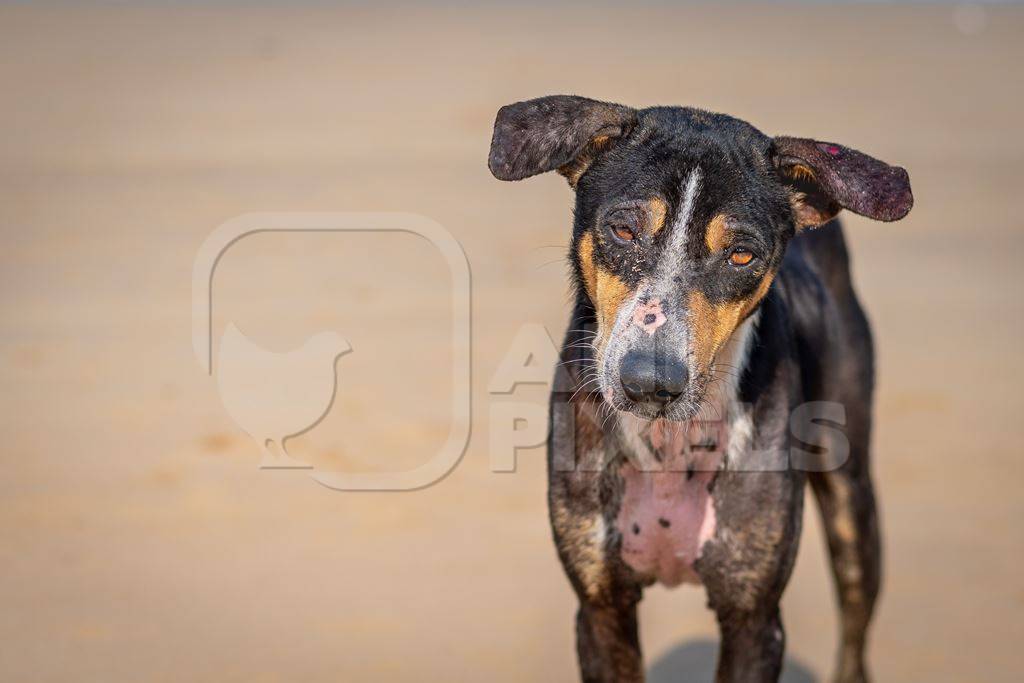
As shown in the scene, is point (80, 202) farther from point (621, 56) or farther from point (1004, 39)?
point (1004, 39)

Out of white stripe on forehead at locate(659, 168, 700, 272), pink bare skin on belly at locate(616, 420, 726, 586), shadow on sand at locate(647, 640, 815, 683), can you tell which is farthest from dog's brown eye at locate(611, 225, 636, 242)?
shadow on sand at locate(647, 640, 815, 683)

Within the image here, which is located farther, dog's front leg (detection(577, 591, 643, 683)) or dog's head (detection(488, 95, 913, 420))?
dog's front leg (detection(577, 591, 643, 683))

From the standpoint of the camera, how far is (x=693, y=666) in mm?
5723

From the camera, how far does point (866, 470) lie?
5.12 meters

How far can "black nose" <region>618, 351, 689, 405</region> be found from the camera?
11.4 ft

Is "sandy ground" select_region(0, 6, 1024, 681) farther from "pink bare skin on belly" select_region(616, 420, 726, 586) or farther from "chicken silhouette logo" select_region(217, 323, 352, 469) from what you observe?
"pink bare skin on belly" select_region(616, 420, 726, 586)

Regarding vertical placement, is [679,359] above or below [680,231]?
below

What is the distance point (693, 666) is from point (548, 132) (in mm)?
2829

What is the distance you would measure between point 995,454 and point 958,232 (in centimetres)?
469

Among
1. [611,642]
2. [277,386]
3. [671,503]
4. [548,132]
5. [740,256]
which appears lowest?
[611,642]

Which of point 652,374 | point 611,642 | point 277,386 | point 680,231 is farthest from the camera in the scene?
point 277,386

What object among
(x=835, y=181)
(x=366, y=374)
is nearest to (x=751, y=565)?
(x=835, y=181)

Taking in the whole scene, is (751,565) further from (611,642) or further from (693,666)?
(693,666)

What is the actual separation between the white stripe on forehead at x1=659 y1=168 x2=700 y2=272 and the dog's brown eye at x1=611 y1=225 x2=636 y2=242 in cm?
10
